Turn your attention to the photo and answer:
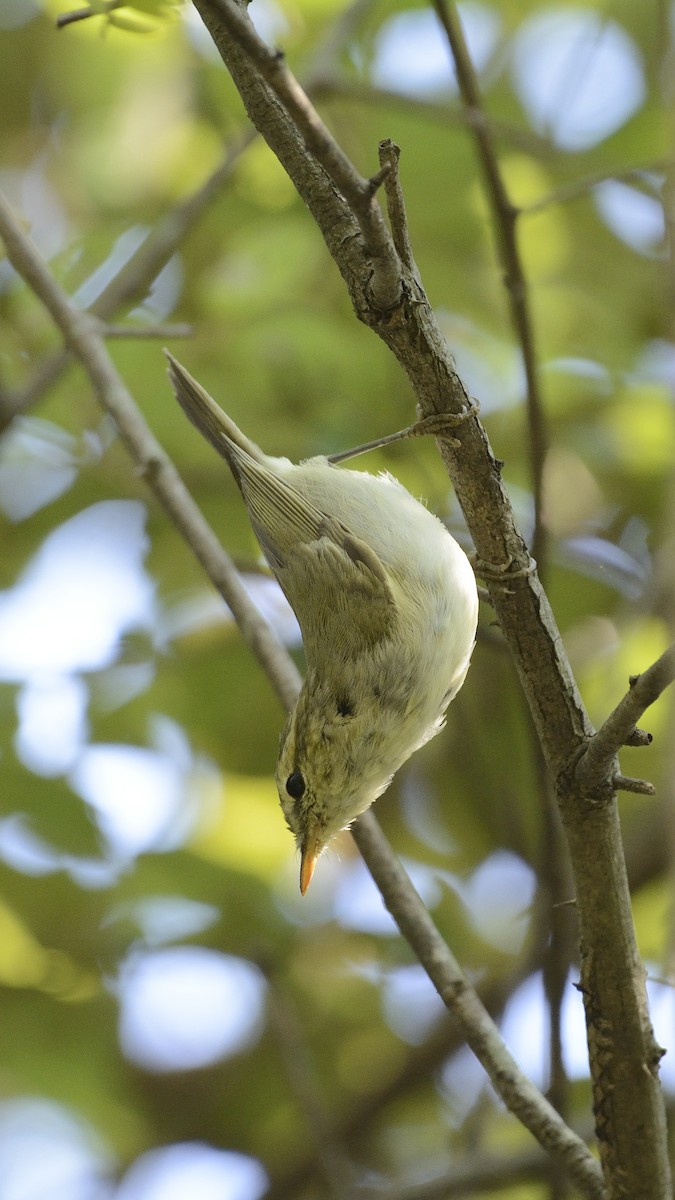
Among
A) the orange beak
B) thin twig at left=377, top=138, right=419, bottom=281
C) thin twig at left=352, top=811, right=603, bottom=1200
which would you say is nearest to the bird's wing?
the orange beak

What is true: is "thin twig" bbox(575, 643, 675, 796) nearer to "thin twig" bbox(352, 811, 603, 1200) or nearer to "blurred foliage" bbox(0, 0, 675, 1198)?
"thin twig" bbox(352, 811, 603, 1200)

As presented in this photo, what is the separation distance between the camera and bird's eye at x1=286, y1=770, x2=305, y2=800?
3365 millimetres

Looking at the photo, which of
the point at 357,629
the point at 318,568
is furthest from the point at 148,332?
the point at 357,629

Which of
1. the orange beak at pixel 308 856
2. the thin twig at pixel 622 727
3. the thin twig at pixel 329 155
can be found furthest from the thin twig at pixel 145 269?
the thin twig at pixel 622 727

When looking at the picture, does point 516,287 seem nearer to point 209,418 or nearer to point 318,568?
point 318,568

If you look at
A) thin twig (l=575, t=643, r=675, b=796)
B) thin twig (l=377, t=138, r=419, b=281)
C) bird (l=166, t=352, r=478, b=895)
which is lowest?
thin twig (l=575, t=643, r=675, b=796)

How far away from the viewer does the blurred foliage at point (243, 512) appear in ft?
12.5

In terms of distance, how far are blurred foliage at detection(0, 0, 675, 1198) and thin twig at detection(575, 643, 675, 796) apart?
5.47ft

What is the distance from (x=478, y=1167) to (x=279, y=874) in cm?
109

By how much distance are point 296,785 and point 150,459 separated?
1011mm

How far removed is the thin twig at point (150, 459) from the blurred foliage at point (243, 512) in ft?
1.91

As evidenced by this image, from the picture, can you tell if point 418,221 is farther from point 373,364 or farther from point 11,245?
point 11,245

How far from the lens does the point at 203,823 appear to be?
154 inches

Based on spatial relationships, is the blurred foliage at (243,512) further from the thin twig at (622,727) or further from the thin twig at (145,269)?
the thin twig at (622,727)
